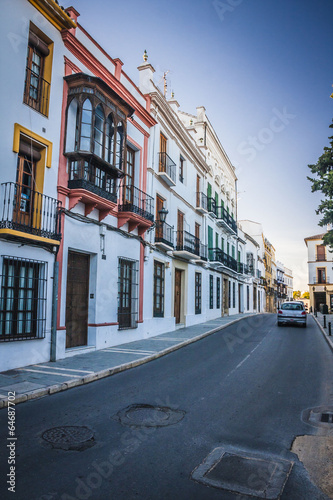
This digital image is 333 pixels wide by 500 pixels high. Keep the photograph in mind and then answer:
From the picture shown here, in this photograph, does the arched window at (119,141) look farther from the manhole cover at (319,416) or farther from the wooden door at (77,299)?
the manhole cover at (319,416)

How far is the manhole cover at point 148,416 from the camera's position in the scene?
510 centimetres

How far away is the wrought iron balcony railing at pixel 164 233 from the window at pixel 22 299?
7211 millimetres

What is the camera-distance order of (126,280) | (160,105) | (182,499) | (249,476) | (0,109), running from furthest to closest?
1. (160,105)
2. (126,280)
3. (0,109)
4. (249,476)
5. (182,499)

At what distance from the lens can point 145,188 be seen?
1475 cm

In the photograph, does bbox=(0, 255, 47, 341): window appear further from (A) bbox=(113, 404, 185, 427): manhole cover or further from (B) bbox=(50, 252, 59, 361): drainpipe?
(A) bbox=(113, 404, 185, 427): manhole cover

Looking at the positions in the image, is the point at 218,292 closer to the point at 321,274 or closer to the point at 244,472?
the point at 244,472

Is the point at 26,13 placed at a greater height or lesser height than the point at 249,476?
Answer: greater

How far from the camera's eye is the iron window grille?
12836 millimetres

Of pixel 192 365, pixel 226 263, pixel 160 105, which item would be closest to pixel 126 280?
pixel 192 365

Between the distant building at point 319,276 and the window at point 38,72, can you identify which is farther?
the distant building at point 319,276

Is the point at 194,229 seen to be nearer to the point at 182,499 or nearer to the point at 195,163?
the point at 195,163

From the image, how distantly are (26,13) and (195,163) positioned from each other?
45.3 feet

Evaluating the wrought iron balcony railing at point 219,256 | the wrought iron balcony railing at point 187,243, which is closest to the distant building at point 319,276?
the wrought iron balcony railing at point 219,256

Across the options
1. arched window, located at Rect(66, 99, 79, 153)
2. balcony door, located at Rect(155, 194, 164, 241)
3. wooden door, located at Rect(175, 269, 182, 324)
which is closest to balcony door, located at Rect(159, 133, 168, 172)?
balcony door, located at Rect(155, 194, 164, 241)
